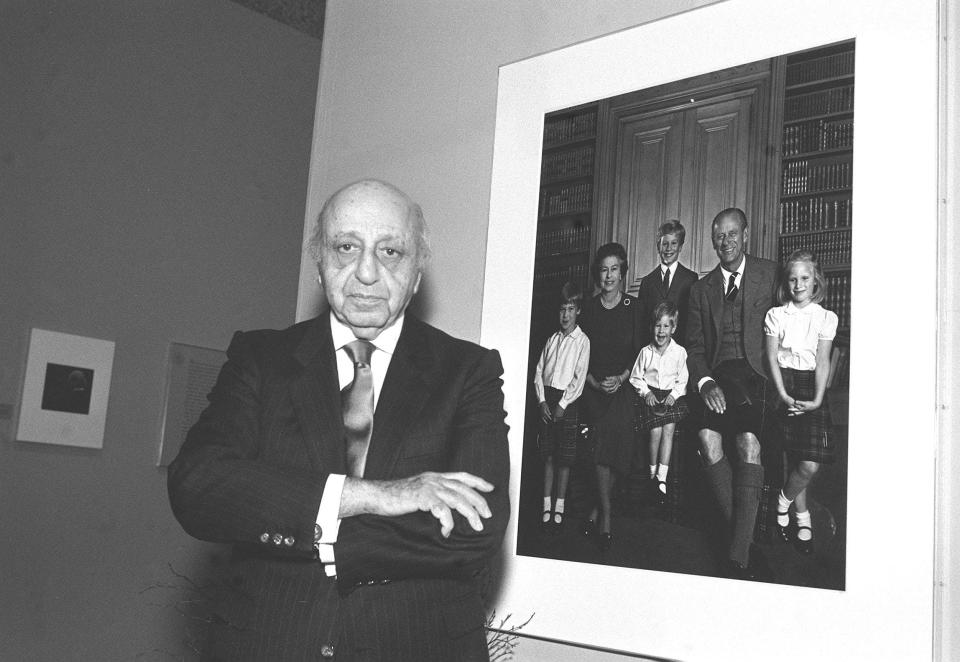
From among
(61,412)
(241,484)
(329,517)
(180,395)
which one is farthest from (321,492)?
(180,395)

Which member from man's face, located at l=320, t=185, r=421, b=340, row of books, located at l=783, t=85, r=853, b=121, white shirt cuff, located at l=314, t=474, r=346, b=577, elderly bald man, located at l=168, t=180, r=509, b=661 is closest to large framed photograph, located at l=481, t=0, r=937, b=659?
row of books, located at l=783, t=85, r=853, b=121

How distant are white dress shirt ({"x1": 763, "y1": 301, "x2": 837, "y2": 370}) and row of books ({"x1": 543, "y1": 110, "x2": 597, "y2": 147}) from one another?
0.73 metres

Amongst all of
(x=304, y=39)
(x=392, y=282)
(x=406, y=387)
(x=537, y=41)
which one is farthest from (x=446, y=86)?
(x=304, y=39)

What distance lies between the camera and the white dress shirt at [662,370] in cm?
199

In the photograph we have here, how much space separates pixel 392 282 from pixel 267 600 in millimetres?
716

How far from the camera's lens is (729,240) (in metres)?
1.93

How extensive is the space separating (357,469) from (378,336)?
32cm

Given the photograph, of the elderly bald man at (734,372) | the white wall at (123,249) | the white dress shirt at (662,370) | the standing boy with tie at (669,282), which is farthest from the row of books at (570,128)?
the white wall at (123,249)

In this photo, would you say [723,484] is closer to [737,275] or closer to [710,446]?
[710,446]

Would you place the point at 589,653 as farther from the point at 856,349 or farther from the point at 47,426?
the point at 47,426

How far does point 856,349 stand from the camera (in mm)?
1735

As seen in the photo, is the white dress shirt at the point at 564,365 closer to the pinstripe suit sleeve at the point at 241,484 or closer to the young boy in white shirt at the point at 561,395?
the young boy in white shirt at the point at 561,395

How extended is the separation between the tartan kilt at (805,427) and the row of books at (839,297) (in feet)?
0.38

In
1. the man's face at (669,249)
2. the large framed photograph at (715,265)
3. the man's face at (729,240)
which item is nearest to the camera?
the large framed photograph at (715,265)
